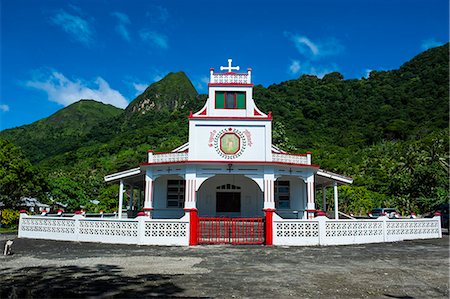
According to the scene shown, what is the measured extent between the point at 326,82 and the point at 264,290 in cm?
8424

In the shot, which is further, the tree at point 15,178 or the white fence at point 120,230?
the tree at point 15,178

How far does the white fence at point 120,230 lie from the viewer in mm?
13930

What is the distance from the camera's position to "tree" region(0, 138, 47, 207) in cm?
2195

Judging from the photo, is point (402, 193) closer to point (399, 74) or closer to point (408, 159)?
point (408, 159)

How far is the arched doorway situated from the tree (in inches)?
455

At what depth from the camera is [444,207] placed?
25000mm

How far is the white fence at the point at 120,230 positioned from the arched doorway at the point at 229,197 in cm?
582

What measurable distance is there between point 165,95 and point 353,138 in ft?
286

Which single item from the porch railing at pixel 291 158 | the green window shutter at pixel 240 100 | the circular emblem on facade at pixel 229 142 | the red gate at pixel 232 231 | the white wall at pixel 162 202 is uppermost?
the green window shutter at pixel 240 100

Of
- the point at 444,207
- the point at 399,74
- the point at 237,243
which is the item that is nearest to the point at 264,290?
the point at 237,243

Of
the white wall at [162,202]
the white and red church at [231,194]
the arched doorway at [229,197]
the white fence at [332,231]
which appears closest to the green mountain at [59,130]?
the white wall at [162,202]

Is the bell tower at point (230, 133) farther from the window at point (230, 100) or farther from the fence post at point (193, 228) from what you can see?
the fence post at point (193, 228)

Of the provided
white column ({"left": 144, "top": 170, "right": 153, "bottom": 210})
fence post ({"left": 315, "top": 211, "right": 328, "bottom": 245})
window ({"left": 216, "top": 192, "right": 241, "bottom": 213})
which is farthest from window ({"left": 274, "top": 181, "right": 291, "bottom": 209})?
white column ({"left": 144, "top": 170, "right": 153, "bottom": 210})

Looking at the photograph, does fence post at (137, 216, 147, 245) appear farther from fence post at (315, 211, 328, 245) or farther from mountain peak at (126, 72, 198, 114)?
mountain peak at (126, 72, 198, 114)
